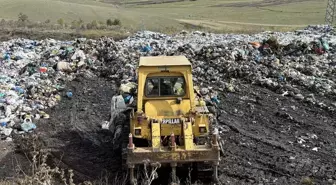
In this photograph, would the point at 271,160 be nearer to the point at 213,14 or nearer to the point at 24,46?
the point at 24,46

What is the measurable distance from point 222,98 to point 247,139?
342cm

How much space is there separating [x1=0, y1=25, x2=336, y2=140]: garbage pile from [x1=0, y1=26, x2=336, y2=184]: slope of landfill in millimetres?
34

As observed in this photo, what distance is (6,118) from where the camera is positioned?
1268 cm

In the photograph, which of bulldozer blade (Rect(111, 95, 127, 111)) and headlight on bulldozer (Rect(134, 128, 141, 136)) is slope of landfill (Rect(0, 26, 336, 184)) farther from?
headlight on bulldozer (Rect(134, 128, 141, 136))

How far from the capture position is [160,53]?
63.2 feet

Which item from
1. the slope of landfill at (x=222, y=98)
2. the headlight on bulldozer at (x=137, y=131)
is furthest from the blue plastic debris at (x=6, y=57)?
the headlight on bulldozer at (x=137, y=131)

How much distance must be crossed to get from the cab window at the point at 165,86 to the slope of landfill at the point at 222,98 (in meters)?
1.63

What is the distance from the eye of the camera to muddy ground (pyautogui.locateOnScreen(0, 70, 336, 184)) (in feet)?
30.7

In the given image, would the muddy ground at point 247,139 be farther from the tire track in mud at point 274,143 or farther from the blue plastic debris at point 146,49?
the blue plastic debris at point 146,49

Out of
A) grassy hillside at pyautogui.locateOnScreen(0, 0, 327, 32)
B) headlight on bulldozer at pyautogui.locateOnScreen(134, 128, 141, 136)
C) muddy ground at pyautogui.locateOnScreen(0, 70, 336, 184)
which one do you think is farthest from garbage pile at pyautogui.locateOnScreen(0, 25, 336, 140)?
grassy hillside at pyautogui.locateOnScreen(0, 0, 327, 32)

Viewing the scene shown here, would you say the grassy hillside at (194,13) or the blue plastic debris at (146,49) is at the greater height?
the blue plastic debris at (146,49)

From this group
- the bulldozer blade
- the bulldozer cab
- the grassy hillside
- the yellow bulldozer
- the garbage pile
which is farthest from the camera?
the grassy hillside

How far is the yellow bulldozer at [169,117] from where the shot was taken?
8.51 m

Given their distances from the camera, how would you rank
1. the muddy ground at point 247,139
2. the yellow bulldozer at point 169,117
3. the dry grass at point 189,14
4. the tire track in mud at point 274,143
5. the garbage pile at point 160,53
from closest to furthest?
the yellow bulldozer at point 169,117 → the tire track in mud at point 274,143 → the muddy ground at point 247,139 → the garbage pile at point 160,53 → the dry grass at point 189,14
